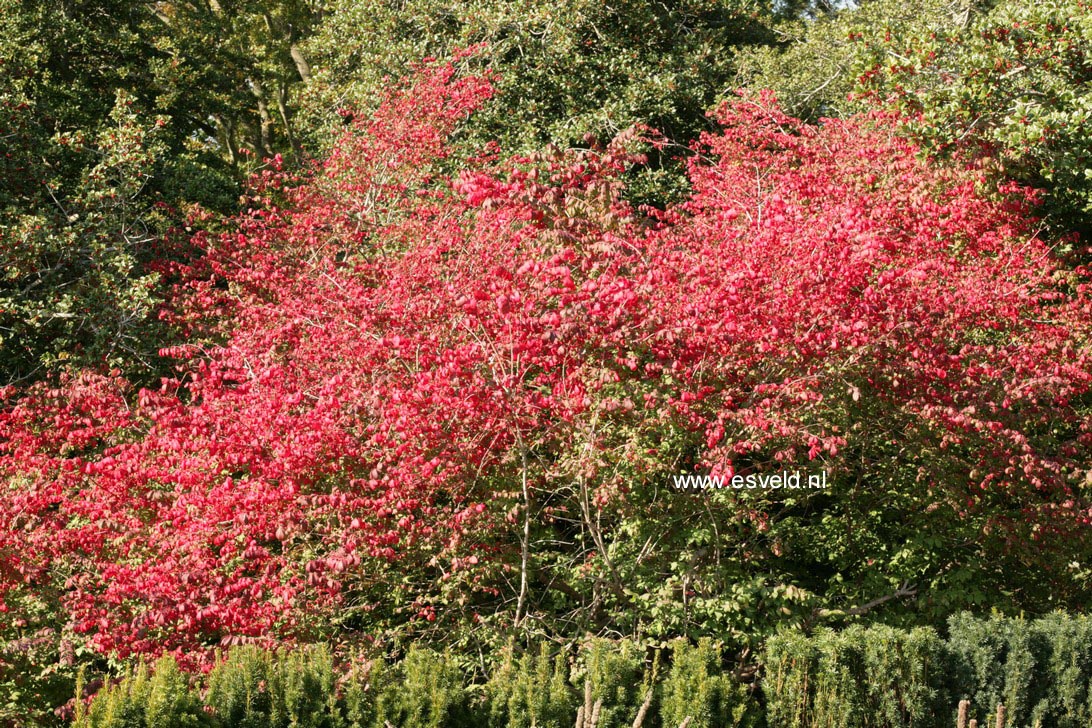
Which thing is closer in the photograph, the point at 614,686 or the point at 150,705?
the point at 150,705

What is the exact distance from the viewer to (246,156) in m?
19.1

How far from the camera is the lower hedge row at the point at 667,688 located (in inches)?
208

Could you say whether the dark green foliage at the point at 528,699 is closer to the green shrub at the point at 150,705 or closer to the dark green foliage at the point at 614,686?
the dark green foliage at the point at 614,686

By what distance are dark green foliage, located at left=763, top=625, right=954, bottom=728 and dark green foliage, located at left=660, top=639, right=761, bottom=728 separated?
245mm

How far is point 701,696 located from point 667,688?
0.21 metres

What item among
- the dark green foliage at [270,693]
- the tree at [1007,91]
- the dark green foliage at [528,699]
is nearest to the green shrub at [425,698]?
→ the dark green foliage at [528,699]

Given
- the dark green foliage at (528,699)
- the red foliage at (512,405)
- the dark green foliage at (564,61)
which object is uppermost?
the dark green foliage at (564,61)

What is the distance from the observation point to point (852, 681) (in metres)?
5.82

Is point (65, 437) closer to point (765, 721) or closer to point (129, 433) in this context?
point (129, 433)

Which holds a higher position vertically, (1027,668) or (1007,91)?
(1007,91)

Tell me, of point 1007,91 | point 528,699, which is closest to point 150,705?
point 528,699

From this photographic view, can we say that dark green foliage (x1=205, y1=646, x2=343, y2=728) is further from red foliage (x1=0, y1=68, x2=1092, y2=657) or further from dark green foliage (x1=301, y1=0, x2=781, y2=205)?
dark green foliage (x1=301, y1=0, x2=781, y2=205)

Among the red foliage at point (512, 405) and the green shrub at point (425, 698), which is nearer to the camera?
the green shrub at point (425, 698)

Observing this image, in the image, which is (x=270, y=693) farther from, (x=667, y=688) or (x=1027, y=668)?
(x=1027, y=668)
